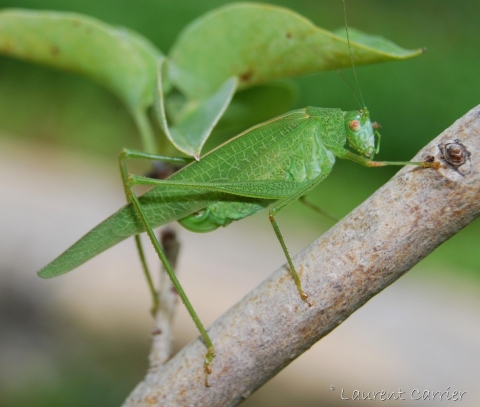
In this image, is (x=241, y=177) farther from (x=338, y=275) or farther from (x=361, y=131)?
(x=338, y=275)

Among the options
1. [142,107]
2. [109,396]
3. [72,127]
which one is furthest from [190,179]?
[72,127]

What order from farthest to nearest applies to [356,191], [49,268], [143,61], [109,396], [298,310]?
[356,191] → [109,396] → [143,61] → [49,268] → [298,310]

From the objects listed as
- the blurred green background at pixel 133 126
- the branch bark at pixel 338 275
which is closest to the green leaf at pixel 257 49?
the branch bark at pixel 338 275

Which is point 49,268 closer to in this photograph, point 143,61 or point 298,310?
point 143,61

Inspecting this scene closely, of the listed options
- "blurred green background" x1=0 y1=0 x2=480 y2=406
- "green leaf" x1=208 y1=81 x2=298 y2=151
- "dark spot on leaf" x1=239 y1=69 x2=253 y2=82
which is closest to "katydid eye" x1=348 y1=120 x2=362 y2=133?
"green leaf" x1=208 y1=81 x2=298 y2=151

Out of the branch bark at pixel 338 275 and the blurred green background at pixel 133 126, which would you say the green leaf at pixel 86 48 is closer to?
the branch bark at pixel 338 275

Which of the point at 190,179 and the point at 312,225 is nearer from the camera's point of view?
the point at 190,179
